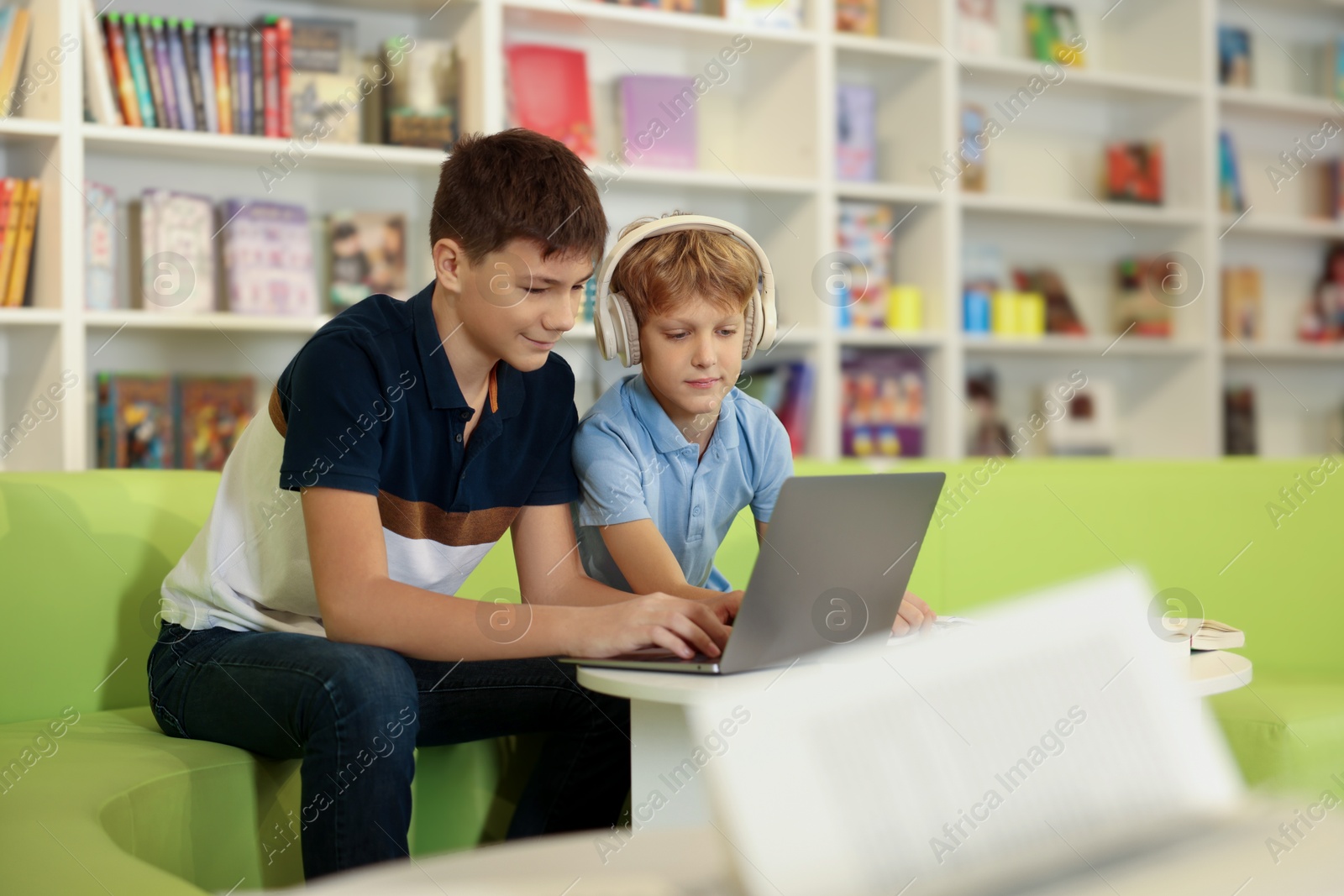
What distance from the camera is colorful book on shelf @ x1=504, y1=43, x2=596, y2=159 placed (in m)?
2.77

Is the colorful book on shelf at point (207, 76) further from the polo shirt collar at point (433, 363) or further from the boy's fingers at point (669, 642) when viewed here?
the boy's fingers at point (669, 642)

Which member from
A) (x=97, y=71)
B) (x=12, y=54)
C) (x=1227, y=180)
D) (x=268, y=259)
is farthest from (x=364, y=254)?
(x=1227, y=180)

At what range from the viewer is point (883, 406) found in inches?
123

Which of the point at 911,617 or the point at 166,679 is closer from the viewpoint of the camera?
the point at 911,617

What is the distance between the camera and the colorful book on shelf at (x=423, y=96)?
2.65 meters

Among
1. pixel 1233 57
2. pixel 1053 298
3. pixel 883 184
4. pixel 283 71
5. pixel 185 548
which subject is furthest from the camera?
pixel 1233 57

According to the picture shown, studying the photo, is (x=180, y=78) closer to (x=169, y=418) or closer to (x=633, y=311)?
(x=169, y=418)

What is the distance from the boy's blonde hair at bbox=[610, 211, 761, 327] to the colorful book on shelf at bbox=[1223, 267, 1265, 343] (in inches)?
106

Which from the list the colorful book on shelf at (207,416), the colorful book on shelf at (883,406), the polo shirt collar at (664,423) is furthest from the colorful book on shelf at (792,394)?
the polo shirt collar at (664,423)

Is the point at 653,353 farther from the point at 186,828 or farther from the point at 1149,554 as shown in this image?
the point at 1149,554

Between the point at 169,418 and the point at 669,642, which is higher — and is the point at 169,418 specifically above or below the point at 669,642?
above

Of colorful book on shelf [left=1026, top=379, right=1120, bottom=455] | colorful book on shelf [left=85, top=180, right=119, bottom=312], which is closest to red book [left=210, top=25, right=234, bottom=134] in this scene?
colorful book on shelf [left=85, top=180, right=119, bottom=312]

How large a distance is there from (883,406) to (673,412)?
5.82 feet

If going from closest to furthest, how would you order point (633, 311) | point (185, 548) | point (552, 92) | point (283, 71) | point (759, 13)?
point (633, 311)
point (185, 548)
point (283, 71)
point (552, 92)
point (759, 13)
